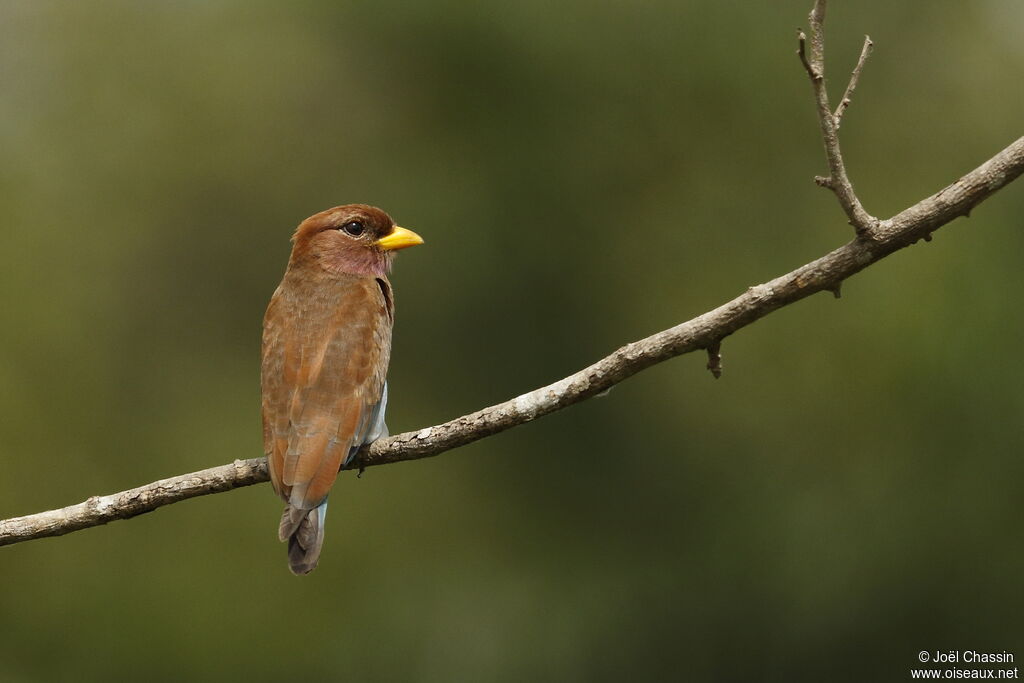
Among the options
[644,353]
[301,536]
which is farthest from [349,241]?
[644,353]

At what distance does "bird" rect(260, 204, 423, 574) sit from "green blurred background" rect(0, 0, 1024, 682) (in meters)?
7.06

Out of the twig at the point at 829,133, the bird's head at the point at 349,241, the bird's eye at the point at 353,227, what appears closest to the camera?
the twig at the point at 829,133

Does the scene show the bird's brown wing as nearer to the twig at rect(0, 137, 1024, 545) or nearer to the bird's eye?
the twig at rect(0, 137, 1024, 545)

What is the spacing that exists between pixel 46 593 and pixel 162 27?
7354 mm

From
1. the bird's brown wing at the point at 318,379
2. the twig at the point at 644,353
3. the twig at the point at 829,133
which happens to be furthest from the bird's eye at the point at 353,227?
the twig at the point at 829,133

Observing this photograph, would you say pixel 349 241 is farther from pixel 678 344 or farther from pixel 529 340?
pixel 529 340

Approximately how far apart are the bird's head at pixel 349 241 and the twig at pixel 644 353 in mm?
1223

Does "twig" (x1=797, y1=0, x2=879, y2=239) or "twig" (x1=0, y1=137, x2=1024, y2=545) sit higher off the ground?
"twig" (x1=797, y1=0, x2=879, y2=239)

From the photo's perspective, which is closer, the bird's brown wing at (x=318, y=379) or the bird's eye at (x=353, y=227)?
the bird's brown wing at (x=318, y=379)

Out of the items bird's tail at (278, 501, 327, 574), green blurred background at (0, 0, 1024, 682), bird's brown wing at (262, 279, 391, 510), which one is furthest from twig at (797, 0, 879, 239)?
green blurred background at (0, 0, 1024, 682)

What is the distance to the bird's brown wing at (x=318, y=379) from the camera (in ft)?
16.1

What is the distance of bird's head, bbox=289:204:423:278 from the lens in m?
5.71

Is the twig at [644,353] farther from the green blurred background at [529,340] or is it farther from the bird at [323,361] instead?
the green blurred background at [529,340]

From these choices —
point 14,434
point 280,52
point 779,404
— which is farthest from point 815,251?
point 14,434
